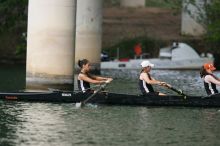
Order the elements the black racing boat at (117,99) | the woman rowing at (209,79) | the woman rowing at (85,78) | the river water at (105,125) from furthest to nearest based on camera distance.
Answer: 1. the woman rowing at (85,78)
2. the woman rowing at (209,79)
3. the black racing boat at (117,99)
4. the river water at (105,125)

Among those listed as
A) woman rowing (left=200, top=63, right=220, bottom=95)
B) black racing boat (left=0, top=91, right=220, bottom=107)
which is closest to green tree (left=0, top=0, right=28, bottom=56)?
black racing boat (left=0, top=91, right=220, bottom=107)

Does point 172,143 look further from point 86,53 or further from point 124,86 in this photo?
point 86,53

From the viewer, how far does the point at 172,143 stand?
72.4 ft

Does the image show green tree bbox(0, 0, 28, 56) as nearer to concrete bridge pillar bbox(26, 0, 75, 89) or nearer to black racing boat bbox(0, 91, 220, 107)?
concrete bridge pillar bbox(26, 0, 75, 89)

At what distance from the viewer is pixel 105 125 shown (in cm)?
2523

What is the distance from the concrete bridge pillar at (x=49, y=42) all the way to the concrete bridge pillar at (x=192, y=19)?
2959 cm

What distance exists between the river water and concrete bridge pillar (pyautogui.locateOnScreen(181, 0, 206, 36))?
1402 inches

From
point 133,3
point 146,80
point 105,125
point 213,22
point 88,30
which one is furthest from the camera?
point 133,3

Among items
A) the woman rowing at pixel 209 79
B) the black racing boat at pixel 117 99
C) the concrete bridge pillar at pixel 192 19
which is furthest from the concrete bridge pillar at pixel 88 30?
the woman rowing at pixel 209 79

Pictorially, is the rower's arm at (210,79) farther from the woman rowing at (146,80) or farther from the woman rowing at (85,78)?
the woman rowing at (85,78)

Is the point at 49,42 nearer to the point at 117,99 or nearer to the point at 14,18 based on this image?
the point at 117,99

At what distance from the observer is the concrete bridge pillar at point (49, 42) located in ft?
117

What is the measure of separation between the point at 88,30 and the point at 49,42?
52.7ft

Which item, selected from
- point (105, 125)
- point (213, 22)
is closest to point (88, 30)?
point (213, 22)
